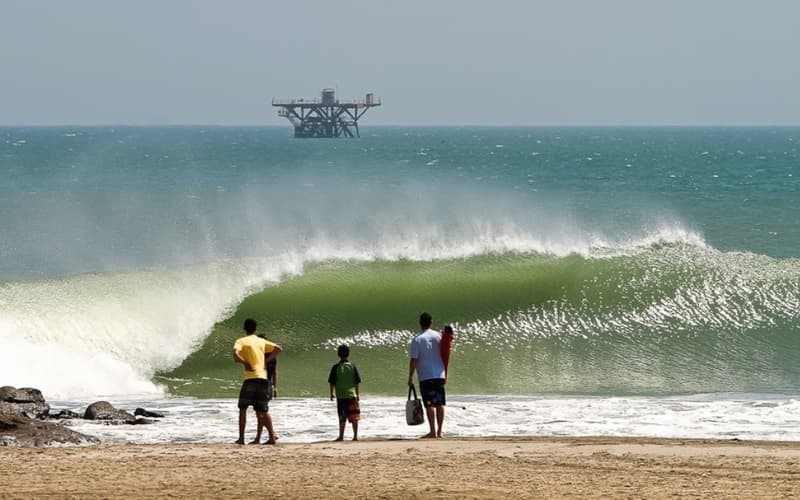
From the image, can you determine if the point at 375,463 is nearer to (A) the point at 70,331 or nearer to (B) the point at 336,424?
(B) the point at 336,424

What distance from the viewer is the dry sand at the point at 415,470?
10.2 m

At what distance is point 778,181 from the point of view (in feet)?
230

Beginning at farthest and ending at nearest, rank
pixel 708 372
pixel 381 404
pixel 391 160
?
1. pixel 391 160
2. pixel 708 372
3. pixel 381 404

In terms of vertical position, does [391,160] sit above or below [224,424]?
above

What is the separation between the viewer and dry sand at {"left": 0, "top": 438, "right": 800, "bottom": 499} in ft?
33.4

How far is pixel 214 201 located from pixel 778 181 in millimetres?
31171

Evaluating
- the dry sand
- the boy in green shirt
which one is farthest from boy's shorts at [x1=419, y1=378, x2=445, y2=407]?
the boy in green shirt

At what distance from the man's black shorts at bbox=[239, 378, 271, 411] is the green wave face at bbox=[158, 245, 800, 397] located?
18.6 ft

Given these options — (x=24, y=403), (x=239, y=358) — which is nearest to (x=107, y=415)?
(x=24, y=403)

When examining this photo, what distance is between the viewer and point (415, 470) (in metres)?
11.1

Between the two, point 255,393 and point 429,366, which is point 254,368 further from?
point 429,366

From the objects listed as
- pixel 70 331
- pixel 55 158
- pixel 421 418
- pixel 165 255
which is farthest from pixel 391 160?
pixel 421 418

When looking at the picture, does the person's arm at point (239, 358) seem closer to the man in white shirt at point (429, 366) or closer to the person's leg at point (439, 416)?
the man in white shirt at point (429, 366)

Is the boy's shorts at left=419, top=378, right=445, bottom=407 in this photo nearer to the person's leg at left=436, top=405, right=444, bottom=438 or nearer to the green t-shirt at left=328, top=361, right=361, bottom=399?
the person's leg at left=436, top=405, right=444, bottom=438
